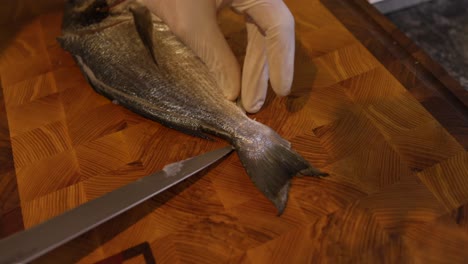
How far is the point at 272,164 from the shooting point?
0.77 meters

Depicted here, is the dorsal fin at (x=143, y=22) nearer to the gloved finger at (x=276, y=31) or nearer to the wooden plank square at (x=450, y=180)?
the gloved finger at (x=276, y=31)

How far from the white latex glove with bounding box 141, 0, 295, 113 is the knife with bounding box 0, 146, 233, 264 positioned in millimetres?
179

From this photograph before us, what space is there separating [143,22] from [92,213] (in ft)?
1.72

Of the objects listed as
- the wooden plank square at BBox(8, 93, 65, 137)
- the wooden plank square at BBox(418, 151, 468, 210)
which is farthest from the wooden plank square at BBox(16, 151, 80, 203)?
the wooden plank square at BBox(418, 151, 468, 210)

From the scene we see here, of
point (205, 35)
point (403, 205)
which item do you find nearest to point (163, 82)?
point (205, 35)

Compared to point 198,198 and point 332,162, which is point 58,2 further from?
point 332,162

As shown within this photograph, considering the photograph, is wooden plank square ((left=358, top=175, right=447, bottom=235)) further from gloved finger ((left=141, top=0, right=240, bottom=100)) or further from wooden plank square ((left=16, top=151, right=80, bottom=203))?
wooden plank square ((left=16, top=151, right=80, bottom=203))

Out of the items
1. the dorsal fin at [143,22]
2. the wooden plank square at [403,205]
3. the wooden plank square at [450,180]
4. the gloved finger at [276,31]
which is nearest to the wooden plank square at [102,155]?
the dorsal fin at [143,22]

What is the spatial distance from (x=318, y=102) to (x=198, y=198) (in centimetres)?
37

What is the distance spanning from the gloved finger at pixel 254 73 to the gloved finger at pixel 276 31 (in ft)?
0.11

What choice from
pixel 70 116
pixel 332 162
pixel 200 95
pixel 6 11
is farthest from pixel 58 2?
pixel 332 162

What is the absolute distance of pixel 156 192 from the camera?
740mm

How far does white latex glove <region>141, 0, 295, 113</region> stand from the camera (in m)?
0.77

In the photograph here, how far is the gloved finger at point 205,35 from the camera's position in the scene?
2.76ft
